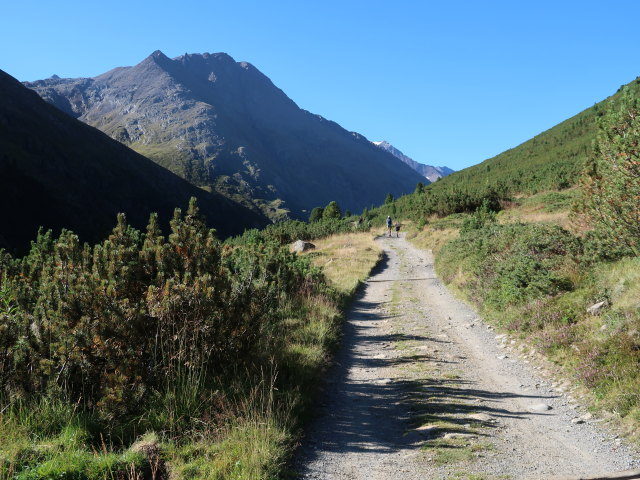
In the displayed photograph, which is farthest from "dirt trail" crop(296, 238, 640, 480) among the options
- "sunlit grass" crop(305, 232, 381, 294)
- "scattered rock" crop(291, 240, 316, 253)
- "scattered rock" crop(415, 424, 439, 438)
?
"scattered rock" crop(291, 240, 316, 253)

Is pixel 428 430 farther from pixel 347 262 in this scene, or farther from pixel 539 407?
pixel 347 262

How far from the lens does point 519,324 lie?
9.47 meters

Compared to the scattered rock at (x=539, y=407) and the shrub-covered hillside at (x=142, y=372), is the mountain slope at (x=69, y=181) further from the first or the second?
the scattered rock at (x=539, y=407)

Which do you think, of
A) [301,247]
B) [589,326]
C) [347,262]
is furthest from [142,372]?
[301,247]

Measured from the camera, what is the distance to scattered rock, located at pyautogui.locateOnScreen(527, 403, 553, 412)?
6.01m

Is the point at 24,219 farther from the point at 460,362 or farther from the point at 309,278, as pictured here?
the point at 460,362

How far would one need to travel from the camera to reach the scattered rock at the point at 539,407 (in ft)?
19.7

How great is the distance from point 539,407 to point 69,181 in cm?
16195

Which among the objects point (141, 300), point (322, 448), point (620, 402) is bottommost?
point (322, 448)

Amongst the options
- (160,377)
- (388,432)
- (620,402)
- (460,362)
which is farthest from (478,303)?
(160,377)

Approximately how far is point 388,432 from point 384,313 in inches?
311

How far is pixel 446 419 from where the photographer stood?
5.66 m

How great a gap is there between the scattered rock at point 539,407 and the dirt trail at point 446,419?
26 mm

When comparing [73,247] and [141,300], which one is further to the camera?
[73,247]
